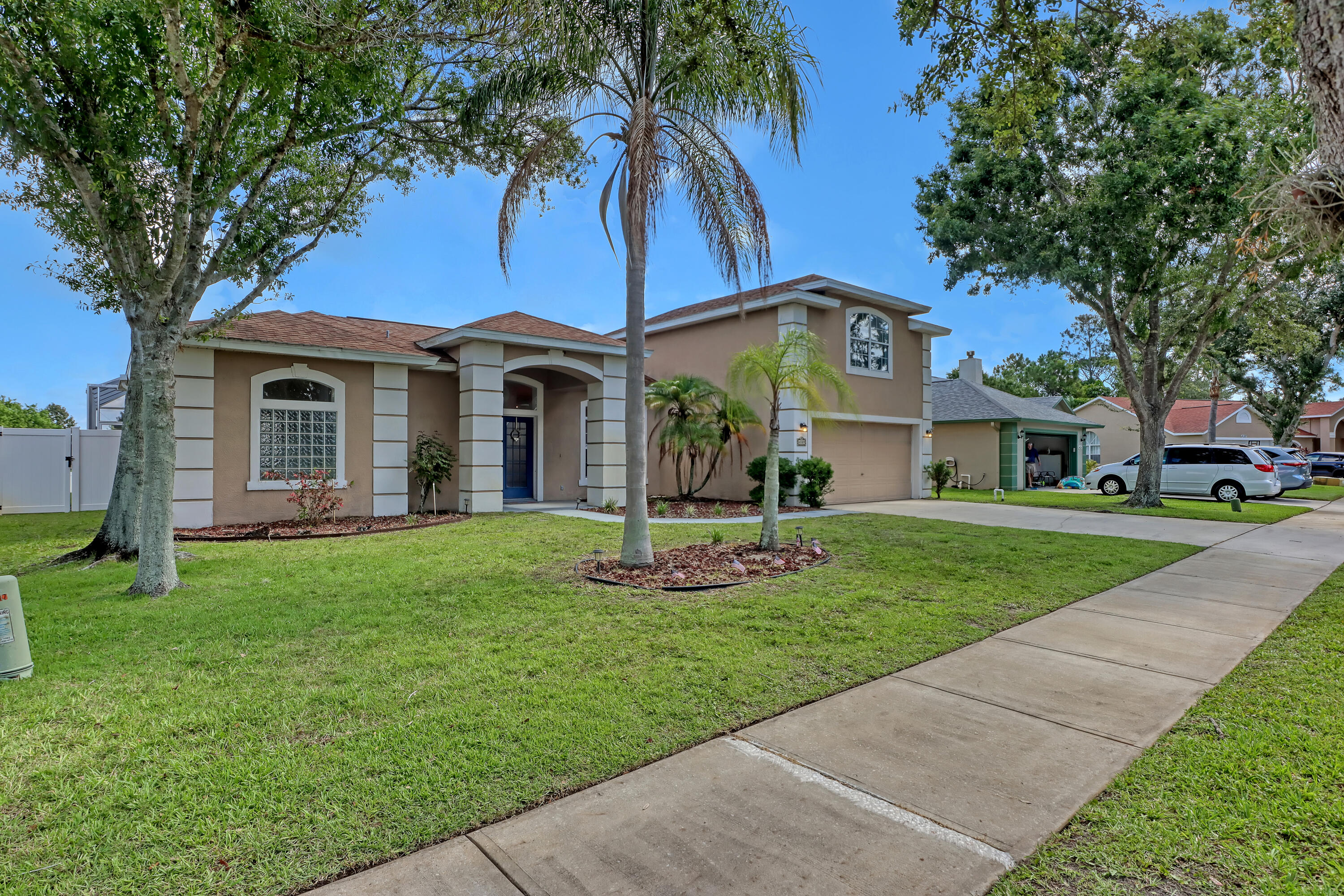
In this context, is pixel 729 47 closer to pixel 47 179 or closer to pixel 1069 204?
pixel 47 179

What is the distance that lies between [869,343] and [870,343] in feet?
0.08

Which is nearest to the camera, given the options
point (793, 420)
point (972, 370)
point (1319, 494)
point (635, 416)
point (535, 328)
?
point (635, 416)

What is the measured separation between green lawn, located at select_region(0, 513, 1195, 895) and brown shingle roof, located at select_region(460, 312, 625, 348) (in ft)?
22.2

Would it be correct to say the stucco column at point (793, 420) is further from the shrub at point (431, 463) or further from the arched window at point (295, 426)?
the arched window at point (295, 426)

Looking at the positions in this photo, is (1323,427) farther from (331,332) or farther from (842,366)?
(331,332)

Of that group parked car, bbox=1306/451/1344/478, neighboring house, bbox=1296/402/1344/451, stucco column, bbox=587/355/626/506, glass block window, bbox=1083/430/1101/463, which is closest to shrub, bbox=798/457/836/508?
stucco column, bbox=587/355/626/506

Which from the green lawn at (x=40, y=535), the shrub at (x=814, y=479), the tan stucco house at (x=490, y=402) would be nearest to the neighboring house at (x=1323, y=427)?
the tan stucco house at (x=490, y=402)

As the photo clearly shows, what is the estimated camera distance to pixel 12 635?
172 inches

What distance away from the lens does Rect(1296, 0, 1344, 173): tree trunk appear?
2.56 m

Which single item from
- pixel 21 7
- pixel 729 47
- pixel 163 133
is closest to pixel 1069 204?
pixel 729 47

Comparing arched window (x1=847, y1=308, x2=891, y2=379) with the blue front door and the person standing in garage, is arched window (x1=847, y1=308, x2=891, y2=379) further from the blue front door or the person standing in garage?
the person standing in garage

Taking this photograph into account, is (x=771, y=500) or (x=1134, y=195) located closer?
A: (x=771, y=500)

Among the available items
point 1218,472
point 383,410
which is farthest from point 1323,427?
point 383,410

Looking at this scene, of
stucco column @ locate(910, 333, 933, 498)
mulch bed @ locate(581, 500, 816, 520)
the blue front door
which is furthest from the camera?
stucco column @ locate(910, 333, 933, 498)
